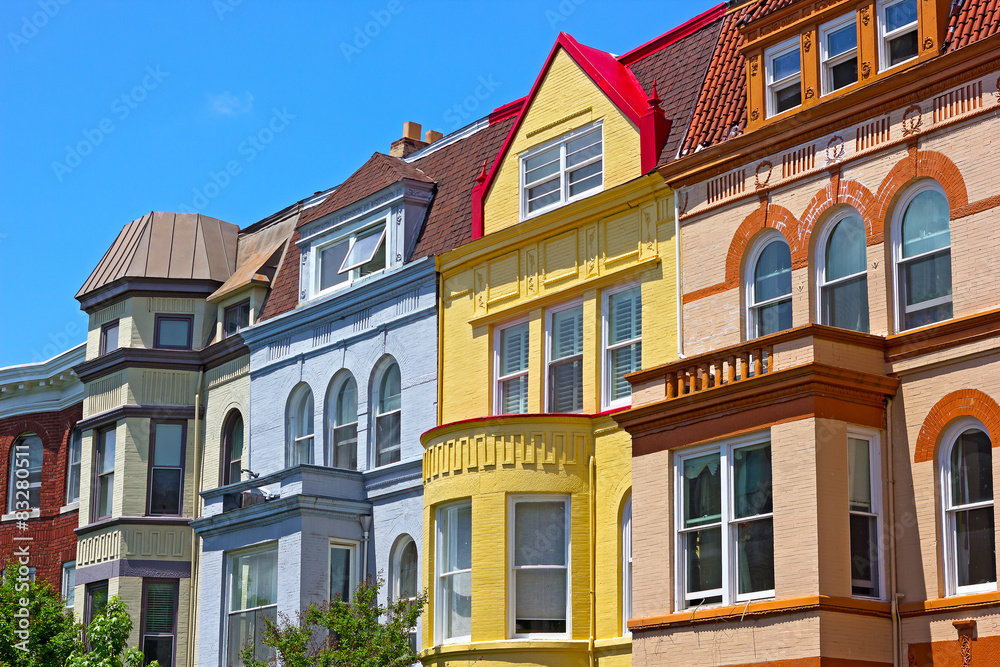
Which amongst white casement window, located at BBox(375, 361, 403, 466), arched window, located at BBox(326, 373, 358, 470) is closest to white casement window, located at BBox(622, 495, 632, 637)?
white casement window, located at BBox(375, 361, 403, 466)

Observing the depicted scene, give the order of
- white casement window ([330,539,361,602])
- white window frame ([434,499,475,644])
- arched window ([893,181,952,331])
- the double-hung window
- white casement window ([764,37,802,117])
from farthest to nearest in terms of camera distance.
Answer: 1. the double-hung window
2. white casement window ([330,539,361,602])
3. white window frame ([434,499,475,644])
4. white casement window ([764,37,802,117])
5. arched window ([893,181,952,331])

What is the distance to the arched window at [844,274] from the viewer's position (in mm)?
21281

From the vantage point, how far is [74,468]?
1523 inches

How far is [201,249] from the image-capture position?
1448 inches

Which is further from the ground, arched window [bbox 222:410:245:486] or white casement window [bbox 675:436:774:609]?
arched window [bbox 222:410:245:486]

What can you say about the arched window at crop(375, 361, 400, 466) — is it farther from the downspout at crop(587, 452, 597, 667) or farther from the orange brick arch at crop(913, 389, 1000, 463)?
the orange brick arch at crop(913, 389, 1000, 463)

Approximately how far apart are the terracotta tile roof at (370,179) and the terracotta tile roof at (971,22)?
511 inches

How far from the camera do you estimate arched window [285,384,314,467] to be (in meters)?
31.8

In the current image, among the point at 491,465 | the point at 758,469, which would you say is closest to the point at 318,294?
the point at 491,465

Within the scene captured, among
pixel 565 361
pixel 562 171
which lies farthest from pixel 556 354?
pixel 562 171

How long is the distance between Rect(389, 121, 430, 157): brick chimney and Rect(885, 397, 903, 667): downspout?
1740 cm

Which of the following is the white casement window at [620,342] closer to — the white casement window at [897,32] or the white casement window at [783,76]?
the white casement window at [783,76]

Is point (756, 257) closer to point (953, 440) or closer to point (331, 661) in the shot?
point (953, 440)

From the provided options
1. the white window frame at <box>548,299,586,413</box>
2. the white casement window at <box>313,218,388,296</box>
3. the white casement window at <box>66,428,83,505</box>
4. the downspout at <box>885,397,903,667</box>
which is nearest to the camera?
the downspout at <box>885,397,903,667</box>
